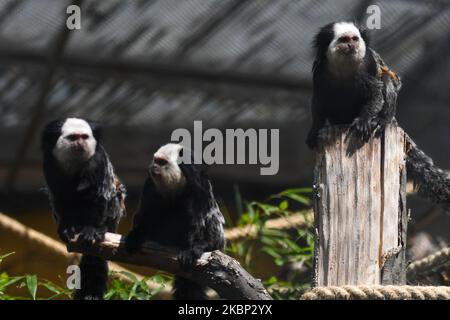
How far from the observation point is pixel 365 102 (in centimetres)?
369

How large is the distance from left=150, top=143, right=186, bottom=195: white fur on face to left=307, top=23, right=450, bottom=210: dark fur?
0.56m

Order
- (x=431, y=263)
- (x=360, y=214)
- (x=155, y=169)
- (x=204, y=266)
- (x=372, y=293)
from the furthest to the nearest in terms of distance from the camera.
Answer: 1. (x=431, y=263)
2. (x=155, y=169)
3. (x=204, y=266)
4. (x=360, y=214)
5. (x=372, y=293)

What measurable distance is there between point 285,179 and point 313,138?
2649 millimetres

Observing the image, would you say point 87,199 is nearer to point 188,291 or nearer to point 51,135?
point 51,135

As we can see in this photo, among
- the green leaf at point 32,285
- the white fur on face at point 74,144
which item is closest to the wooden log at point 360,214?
the white fur on face at point 74,144

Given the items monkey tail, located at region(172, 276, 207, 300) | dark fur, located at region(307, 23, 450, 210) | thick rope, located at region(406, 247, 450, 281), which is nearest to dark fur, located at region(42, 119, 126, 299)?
monkey tail, located at region(172, 276, 207, 300)

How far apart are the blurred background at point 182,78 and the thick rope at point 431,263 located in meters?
1.23

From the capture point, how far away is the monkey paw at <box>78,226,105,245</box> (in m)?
3.41

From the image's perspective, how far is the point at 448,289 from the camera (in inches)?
119

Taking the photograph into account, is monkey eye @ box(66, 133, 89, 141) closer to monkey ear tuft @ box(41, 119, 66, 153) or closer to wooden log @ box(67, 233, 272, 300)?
monkey ear tuft @ box(41, 119, 66, 153)

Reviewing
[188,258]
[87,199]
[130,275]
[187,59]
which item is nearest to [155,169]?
[87,199]

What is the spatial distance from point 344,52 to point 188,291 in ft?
4.07

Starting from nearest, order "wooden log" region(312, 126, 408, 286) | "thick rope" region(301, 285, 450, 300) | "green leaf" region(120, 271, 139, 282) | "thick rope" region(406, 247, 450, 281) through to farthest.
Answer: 1. "thick rope" region(301, 285, 450, 300)
2. "wooden log" region(312, 126, 408, 286)
3. "thick rope" region(406, 247, 450, 281)
4. "green leaf" region(120, 271, 139, 282)
